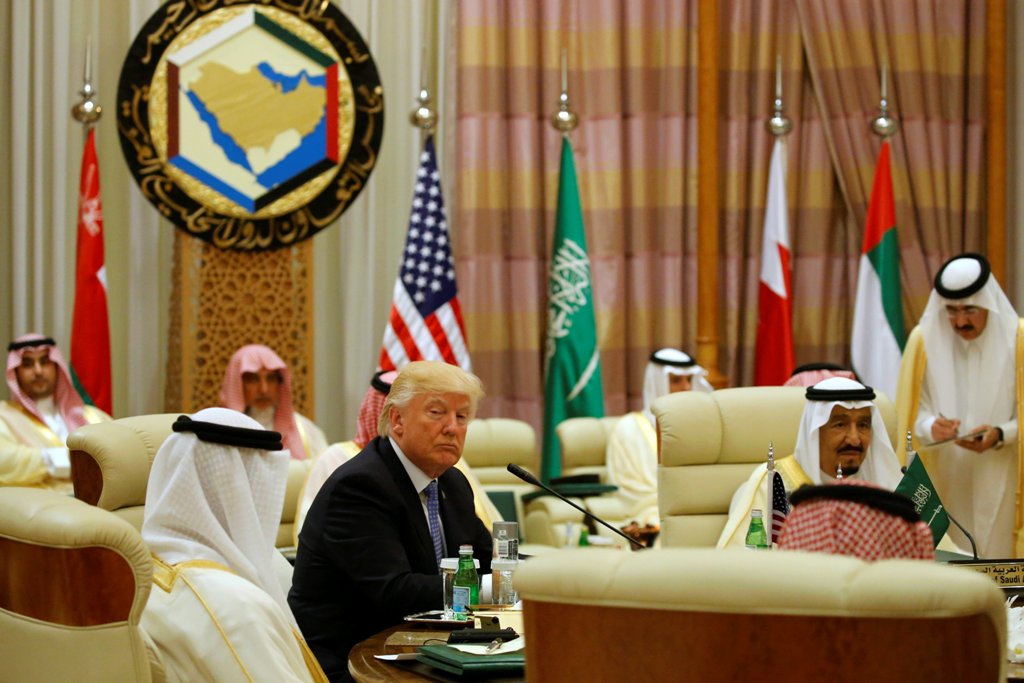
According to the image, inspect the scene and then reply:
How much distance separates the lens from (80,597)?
2.30 meters

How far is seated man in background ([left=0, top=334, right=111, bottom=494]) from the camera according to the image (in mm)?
5684

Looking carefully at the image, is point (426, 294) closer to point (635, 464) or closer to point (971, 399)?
point (635, 464)

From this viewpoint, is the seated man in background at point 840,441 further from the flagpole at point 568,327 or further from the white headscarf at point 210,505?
the flagpole at point 568,327

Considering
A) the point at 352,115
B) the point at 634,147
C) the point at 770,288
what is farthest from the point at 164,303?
the point at 770,288

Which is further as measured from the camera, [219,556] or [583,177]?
[583,177]

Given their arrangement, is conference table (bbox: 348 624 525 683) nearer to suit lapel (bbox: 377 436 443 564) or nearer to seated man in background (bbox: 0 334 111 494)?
suit lapel (bbox: 377 436 443 564)

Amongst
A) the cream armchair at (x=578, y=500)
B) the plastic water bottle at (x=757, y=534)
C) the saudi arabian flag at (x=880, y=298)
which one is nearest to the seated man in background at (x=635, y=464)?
the cream armchair at (x=578, y=500)

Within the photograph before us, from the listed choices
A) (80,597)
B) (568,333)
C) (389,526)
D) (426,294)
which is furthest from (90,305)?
(80,597)

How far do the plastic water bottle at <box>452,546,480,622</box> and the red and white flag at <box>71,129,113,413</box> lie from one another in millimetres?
4013

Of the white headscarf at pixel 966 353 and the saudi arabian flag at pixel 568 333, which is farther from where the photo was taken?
the saudi arabian flag at pixel 568 333

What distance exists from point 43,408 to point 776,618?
5215mm

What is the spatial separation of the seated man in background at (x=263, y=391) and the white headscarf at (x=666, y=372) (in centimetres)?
183

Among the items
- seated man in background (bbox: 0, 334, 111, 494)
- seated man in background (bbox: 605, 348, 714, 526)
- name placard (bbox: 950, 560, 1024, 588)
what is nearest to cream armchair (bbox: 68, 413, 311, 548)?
name placard (bbox: 950, 560, 1024, 588)

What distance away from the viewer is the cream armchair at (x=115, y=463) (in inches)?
123
